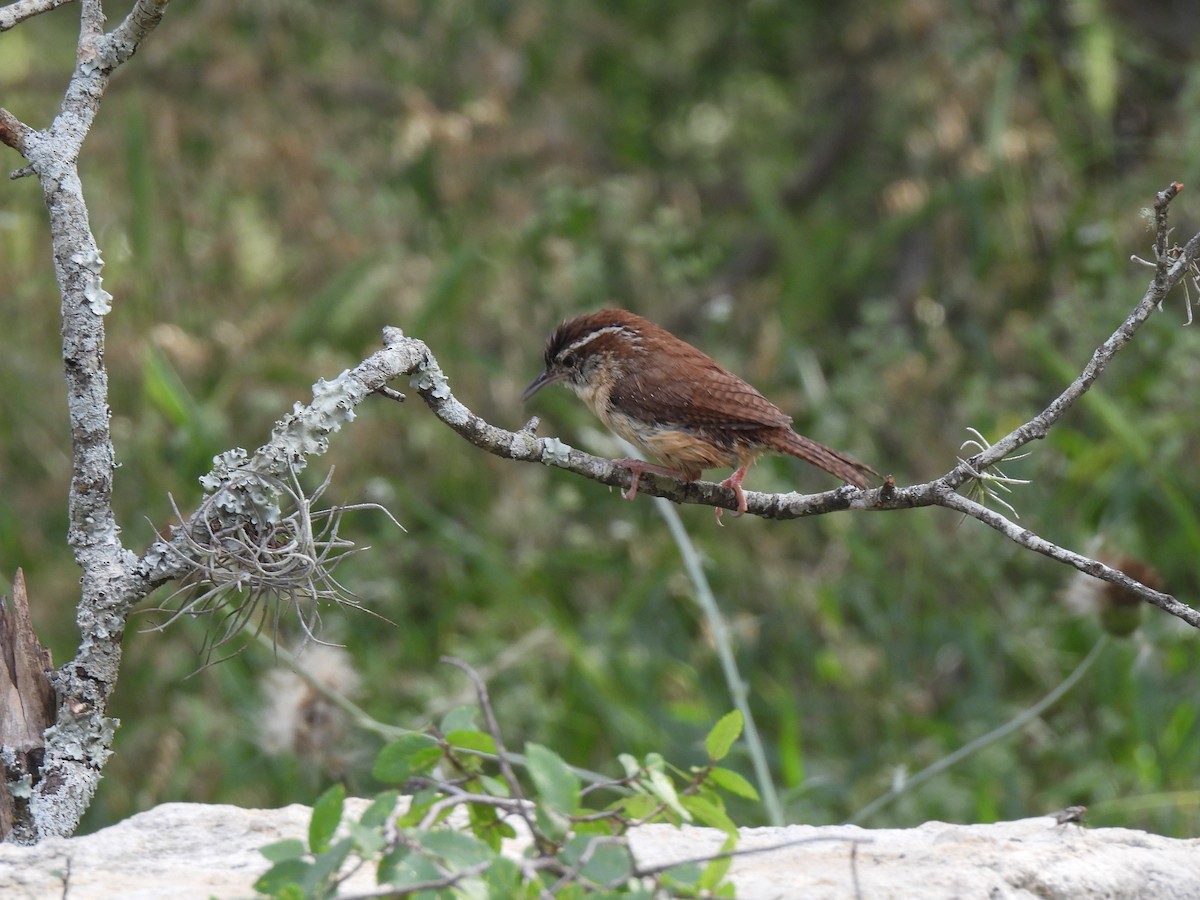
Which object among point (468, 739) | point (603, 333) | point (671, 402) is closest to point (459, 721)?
point (468, 739)

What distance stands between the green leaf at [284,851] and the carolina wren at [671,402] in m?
1.16

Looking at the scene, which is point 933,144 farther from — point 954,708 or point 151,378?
point 151,378

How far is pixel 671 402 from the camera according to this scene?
3285 millimetres

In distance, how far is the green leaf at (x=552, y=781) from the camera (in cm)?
186

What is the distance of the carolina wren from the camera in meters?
3.13

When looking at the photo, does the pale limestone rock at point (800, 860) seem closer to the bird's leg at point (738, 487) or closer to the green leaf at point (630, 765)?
the green leaf at point (630, 765)

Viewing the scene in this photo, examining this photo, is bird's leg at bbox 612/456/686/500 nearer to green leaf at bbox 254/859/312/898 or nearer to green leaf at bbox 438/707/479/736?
green leaf at bbox 438/707/479/736

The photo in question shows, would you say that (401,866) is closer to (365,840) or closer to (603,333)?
(365,840)

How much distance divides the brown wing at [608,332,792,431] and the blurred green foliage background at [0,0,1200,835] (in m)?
1.02

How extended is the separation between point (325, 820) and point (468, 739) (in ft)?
0.74

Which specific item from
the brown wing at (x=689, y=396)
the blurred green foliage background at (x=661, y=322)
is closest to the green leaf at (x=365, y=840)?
the brown wing at (x=689, y=396)

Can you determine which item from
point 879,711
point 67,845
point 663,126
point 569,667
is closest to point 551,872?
point 67,845

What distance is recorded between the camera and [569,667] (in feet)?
17.3

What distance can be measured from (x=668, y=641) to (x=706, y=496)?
9.47 feet
